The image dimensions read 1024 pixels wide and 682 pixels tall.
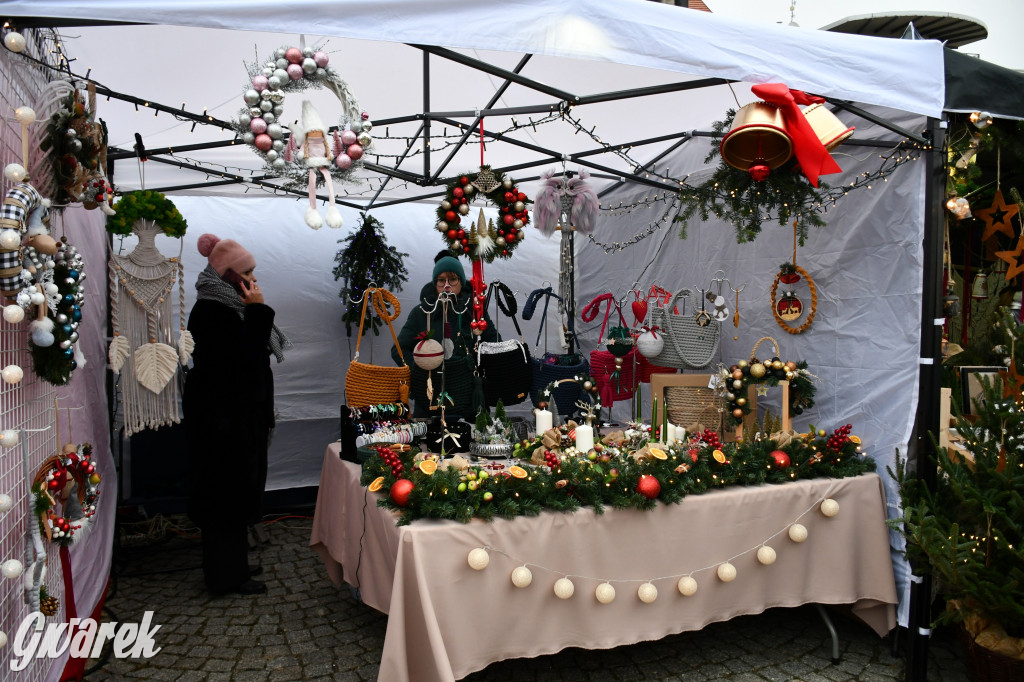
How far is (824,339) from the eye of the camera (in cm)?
369

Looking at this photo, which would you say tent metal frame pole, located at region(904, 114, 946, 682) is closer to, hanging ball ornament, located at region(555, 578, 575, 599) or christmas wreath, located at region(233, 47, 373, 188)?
hanging ball ornament, located at region(555, 578, 575, 599)

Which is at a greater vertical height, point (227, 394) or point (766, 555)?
point (227, 394)

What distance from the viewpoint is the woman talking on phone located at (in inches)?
137

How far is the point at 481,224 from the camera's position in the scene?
138 inches

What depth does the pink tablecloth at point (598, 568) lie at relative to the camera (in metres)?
2.41

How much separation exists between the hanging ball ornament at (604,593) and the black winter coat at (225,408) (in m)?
2.02

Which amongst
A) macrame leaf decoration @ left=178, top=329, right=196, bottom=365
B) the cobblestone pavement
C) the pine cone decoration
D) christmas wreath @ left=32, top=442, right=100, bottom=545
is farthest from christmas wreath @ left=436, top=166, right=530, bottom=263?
the pine cone decoration

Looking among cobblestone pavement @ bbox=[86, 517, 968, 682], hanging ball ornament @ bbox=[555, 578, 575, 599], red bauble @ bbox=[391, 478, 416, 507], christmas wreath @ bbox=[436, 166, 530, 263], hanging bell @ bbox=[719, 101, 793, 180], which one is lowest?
cobblestone pavement @ bbox=[86, 517, 968, 682]

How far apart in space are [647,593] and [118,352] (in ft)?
9.44

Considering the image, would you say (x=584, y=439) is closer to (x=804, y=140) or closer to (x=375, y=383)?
(x=375, y=383)

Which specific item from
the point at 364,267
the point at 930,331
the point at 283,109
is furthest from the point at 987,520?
the point at 364,267

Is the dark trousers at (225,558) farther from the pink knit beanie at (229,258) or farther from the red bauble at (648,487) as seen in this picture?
the red bauble at (648,487)

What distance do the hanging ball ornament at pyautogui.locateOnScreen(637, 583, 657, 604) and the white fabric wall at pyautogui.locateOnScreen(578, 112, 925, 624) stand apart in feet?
3.74

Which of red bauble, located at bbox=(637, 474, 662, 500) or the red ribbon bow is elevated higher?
the red ribbon bow
